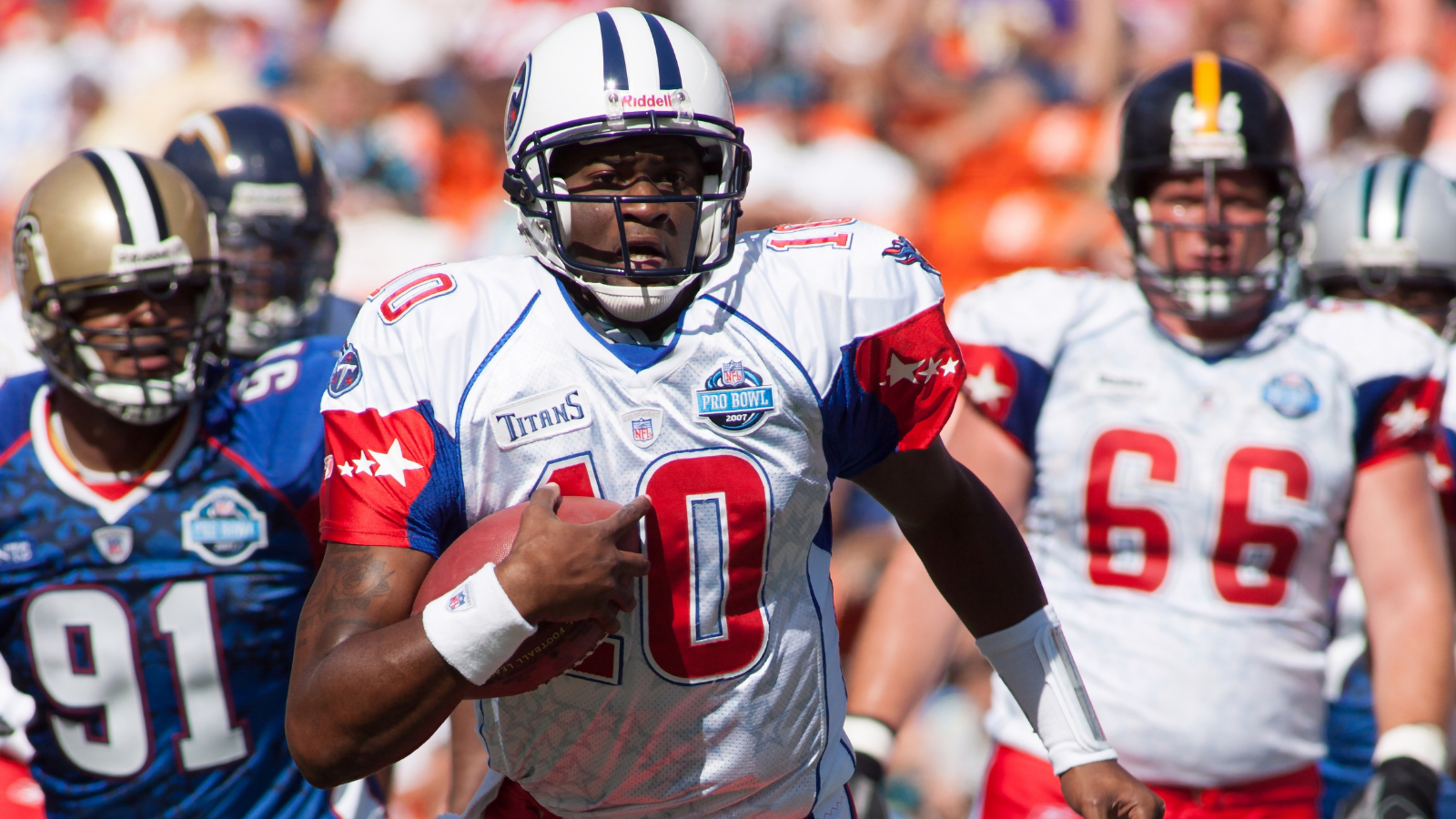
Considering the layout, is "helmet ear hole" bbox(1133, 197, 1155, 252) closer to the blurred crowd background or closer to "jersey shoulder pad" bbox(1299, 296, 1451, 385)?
"jersey shoulder pad" bbox(1299, 296, 1451, 385)

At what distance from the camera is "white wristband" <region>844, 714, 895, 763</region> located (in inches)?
131

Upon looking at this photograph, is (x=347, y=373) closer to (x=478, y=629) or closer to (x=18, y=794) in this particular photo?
(x=478, y=629)

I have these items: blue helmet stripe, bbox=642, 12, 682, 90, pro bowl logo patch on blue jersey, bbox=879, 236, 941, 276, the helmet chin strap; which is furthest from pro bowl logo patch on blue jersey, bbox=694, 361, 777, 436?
blue helmet stripe, bbox=642, 12, 682, 90

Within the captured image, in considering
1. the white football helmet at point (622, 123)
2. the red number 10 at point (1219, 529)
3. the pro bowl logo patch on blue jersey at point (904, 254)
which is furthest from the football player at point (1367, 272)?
the white football helmet at point (622, 123)

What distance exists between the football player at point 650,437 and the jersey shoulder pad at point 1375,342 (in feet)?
4.71

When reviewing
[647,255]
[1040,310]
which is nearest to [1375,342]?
[1040,310]

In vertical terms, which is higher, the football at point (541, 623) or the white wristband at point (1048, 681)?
the football at point (541, 623)

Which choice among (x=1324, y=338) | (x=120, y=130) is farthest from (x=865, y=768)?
(x=120, y=130)

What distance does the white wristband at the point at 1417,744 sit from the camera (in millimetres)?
3336

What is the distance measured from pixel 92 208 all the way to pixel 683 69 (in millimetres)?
1487

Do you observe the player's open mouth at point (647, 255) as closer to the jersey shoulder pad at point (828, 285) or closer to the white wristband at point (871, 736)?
the jersey shoulder pad at point (828, 285)

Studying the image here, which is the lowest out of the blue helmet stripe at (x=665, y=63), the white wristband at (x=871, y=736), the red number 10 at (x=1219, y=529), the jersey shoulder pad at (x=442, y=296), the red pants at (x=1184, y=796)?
the red pants at (x=1184, y=796)

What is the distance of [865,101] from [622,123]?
686 centimetres

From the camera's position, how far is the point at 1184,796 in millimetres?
3395
